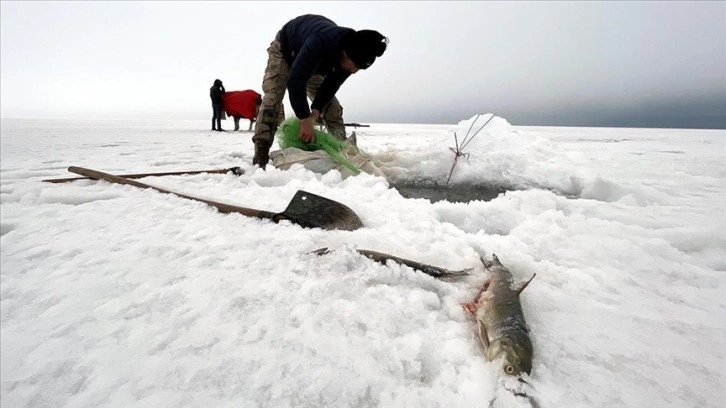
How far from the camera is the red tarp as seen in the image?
11002mm

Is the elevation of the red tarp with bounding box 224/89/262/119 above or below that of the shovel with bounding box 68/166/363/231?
above

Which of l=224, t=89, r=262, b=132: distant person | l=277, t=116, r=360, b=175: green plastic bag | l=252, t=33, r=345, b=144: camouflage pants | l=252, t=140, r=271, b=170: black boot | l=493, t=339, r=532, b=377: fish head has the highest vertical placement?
l=224, t=89, r=262, b=132: distant person

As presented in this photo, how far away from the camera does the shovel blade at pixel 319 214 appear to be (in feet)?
6.55

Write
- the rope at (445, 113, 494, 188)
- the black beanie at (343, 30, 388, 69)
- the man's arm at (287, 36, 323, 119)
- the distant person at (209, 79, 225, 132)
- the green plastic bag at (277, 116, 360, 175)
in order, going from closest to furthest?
the black beanie at (343, 30, 388, 69)
the man's arm at (287, 36, 323, 119)
the green plastic bag at (277, 116, 360, 175)
the rope at (445, 113, 494, 188)
the distant person at (209, 79, 225, 132)

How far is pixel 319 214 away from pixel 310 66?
1689mm

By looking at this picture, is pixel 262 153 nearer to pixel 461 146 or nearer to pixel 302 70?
pixel 302 70

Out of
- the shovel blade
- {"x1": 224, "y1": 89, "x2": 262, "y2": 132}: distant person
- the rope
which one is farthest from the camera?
{"x1": 224, "y1": 89, "x2": 262, "y2": 132}: distant person

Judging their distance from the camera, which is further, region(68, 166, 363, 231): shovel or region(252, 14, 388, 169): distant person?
region(252, 14, 388, 169): distant person

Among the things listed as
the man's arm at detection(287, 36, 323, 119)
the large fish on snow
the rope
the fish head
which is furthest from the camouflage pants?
the fish head

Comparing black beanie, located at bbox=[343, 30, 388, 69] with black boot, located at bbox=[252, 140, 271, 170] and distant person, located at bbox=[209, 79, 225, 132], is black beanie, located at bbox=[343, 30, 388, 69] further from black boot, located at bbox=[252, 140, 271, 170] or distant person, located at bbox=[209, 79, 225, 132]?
distant person, located at bbox=[209, 79, 225, 132]

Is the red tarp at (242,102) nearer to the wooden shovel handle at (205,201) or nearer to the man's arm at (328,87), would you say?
the man's arm at (328,87)

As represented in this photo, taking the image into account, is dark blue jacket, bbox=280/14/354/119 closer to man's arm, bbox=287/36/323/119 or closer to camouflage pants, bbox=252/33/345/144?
man's arm, bbox=287/36/323/119

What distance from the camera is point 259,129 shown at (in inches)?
153

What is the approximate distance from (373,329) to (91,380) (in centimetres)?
79
